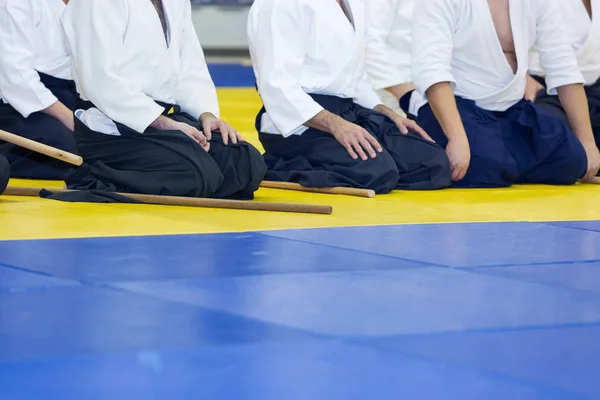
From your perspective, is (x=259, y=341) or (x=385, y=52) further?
(x=385, y=52)

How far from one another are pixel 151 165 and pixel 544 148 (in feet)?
6.28

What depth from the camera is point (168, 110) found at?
4.76 meters

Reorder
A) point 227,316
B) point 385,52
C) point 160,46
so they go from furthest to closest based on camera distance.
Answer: point 385,52 → point 160,46 → point 227,316

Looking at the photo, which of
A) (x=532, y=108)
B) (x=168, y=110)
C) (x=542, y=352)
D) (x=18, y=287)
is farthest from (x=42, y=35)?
(x=542, y=352)

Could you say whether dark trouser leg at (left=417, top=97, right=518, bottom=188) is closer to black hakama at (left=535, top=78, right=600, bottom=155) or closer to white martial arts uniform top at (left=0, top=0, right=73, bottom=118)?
black hakama at (left=535, top=78, right=600, bottom=155)

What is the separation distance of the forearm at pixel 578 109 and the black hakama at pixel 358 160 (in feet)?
2.74

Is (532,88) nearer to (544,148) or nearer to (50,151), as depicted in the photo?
(544,148)

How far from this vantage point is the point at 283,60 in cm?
464

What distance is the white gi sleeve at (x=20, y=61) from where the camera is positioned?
198 inches

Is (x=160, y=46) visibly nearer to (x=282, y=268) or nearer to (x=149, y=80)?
(x=149, y=80)

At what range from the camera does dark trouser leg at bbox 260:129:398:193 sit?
479 cm

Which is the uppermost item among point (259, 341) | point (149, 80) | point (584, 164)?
point (259, 341)

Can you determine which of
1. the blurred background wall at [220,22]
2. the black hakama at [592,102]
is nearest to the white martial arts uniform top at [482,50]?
the black hakama at [592,102]

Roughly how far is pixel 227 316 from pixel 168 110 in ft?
7.58
